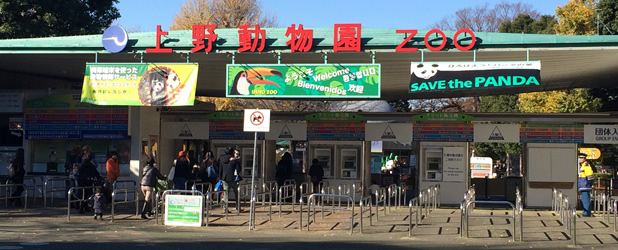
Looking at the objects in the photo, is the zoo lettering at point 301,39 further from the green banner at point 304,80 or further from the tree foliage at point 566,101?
the tree foliage at point 566,101

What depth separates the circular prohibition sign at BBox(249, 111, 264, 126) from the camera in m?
14.6

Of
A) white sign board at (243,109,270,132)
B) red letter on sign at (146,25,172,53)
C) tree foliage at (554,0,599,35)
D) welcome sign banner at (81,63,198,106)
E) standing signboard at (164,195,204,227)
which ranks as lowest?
standing signboard at (164,195,204,227)

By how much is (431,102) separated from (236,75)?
36.3 metres

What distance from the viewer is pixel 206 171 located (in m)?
21.5

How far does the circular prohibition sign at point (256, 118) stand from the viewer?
14.6 meters

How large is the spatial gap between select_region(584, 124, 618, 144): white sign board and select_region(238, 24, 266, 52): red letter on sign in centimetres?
1100

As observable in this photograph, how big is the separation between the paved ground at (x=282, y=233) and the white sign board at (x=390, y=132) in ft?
13.8

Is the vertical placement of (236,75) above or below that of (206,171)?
above

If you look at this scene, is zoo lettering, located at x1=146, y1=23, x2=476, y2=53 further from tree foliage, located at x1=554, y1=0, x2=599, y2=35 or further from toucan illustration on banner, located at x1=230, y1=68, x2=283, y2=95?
tree foliage, located at x1=554, y1=0, x2=599, y2=35

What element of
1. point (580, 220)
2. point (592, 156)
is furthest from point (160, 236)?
point (592, 156)

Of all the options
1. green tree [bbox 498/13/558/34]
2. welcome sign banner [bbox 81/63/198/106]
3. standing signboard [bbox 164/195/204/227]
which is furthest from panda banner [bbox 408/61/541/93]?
green tree [bbox 498/13/558/34]

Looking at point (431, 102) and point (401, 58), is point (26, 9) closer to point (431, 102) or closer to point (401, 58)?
point (401, 58)

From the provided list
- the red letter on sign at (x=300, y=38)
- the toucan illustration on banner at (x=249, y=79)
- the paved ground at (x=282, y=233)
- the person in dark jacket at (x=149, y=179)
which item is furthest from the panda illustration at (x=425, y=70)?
the person in dark jacket at (x=149, y=179)

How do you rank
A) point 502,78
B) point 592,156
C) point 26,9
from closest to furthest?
point 502,78 < point 26,9 < point 592,156
